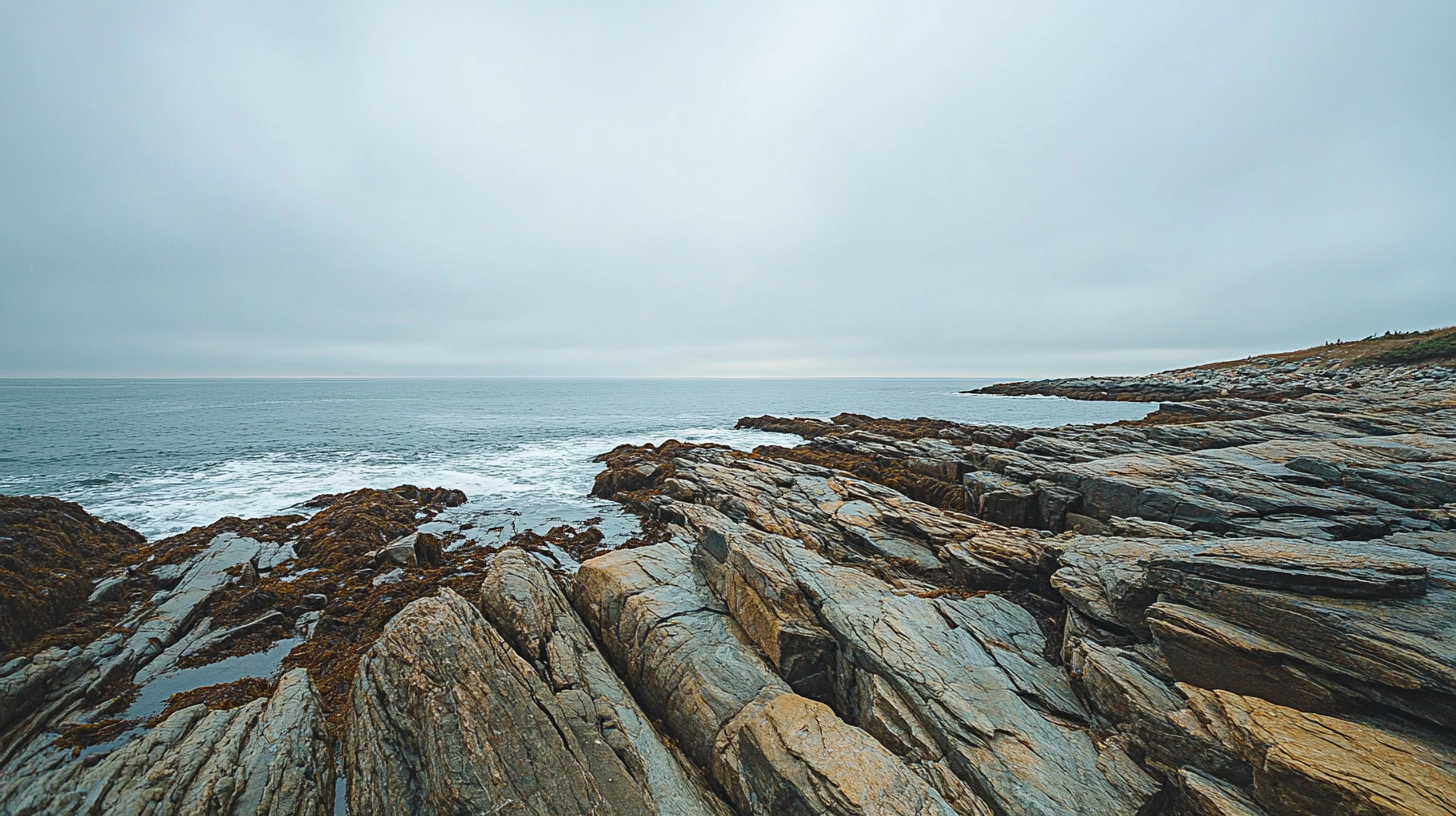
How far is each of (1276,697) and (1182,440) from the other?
24991 millimetres

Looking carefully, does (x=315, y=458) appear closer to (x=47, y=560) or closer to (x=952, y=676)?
(x=47, y=560)

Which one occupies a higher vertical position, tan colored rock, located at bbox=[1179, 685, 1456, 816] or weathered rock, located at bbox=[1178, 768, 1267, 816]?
tan colored rock, located at bbox=[1179, 685, 1456, 816]

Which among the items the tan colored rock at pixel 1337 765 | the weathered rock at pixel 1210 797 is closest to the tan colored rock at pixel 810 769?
Answer: the weathered rock at pixel 1210 797

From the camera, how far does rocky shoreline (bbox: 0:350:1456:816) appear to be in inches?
264

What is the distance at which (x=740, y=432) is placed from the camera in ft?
173

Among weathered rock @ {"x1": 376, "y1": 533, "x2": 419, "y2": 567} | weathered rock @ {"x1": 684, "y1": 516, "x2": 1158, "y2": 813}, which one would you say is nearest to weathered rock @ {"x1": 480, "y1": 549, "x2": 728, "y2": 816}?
weathered rock @ {"x1": 684, "y1": 516, "x2": 1158, "y2": 813}

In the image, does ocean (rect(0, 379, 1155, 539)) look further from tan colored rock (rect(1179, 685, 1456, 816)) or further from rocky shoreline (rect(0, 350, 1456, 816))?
tan colored rock (rect(1179, 685, 1456, 816))

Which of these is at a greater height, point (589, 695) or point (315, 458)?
point (589, 695)

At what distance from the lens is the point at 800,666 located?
965cm

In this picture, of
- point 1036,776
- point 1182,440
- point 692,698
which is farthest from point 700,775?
point 1182,440

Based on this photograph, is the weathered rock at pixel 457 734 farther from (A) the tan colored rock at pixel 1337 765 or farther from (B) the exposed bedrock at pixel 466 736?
(A) the tan colored rock at pixel 1337 765

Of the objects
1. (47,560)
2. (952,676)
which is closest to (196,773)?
(952,676)

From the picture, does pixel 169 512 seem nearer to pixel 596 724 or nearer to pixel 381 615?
pixel 381 615

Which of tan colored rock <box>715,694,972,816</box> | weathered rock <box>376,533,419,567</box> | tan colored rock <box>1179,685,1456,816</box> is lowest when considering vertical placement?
weathered rock <box>376,533,419,567</box>
